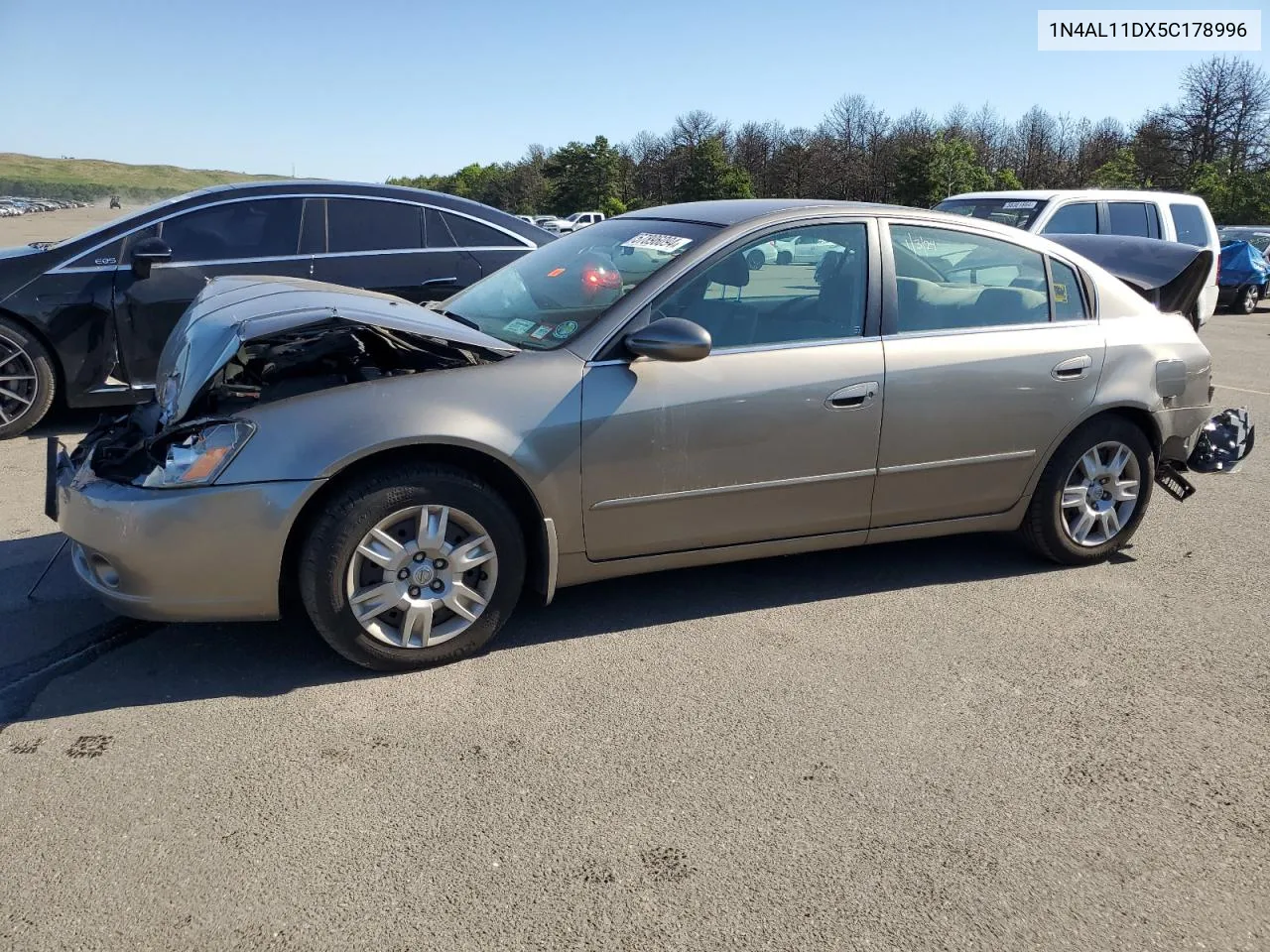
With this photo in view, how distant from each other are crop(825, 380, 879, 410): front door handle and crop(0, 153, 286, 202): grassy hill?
410 ft

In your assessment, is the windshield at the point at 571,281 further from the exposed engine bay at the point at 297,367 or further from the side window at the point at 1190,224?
the side window at the point at 1190,224

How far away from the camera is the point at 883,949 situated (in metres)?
2.25

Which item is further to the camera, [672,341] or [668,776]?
[672,341]

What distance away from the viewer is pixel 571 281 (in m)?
4.16

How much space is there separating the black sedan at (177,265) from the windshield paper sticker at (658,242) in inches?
121

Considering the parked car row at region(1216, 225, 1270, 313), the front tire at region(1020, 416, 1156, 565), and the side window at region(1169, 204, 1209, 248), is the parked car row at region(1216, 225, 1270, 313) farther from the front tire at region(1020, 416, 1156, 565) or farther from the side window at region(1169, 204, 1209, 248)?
the front tire at region(1020, 416, 1156, 565)

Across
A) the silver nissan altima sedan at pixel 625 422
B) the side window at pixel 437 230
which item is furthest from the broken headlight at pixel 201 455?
the side window at pixel 437 230

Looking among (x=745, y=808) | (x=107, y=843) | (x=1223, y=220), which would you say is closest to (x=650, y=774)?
(x=745, y=808)

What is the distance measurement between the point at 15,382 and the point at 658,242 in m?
4.74

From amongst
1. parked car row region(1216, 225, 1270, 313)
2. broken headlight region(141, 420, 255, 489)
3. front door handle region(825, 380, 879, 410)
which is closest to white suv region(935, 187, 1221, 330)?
front door handle region(825, 380, 879, 410)

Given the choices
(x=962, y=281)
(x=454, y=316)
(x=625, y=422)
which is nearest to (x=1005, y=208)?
(x=962, y=281)

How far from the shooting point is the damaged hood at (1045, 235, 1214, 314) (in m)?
5.13

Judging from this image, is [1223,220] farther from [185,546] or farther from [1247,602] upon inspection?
[185,546]

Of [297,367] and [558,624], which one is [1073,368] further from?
[297,367]
